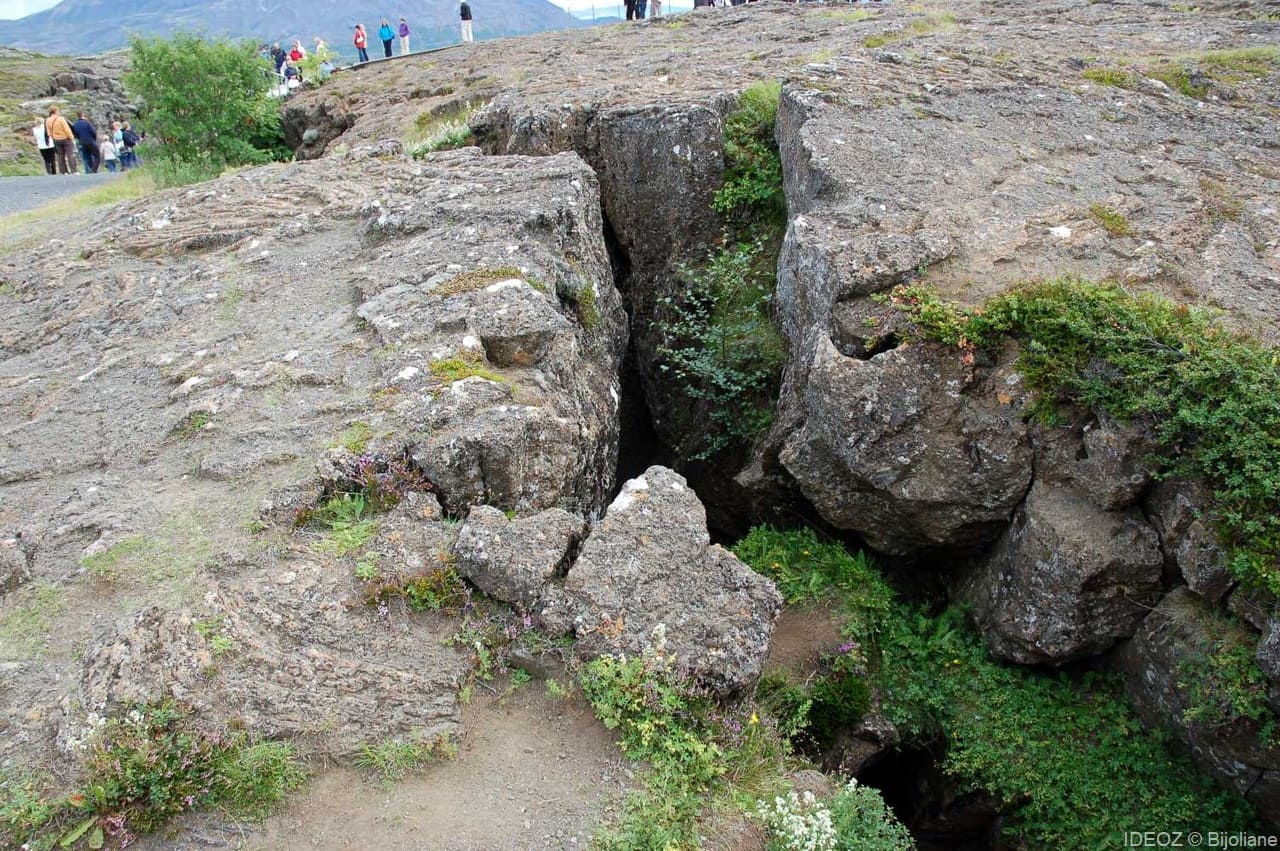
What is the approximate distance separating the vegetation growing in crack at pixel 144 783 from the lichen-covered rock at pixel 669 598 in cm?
176

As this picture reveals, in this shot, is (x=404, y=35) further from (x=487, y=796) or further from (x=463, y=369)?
(x=487, y=796)

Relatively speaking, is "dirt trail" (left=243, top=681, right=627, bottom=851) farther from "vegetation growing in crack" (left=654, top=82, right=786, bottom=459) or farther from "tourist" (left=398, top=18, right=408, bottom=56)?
"tourist" (left=398, top=18, right=408, bottom=56)

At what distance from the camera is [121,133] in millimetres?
25672

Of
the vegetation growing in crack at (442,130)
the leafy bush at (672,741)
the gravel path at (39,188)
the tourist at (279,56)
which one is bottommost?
the leafy bush at (672,741)

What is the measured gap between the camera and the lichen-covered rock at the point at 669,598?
5.17m

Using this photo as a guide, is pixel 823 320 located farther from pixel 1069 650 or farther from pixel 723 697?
pixel 723 697

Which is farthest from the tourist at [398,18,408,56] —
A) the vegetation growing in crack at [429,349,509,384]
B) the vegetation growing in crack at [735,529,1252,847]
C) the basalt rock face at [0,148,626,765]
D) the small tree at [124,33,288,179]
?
the vegetation growing in crack at [735,529,1252,847]

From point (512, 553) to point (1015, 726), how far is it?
4645 millimetres

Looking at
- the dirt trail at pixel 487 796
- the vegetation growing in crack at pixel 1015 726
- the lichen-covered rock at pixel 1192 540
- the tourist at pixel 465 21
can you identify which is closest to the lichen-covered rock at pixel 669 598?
the dirt trail at pixel 487 796

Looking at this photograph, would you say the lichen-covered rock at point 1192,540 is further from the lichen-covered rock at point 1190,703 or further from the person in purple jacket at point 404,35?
the person in purple jacket at point 404,35

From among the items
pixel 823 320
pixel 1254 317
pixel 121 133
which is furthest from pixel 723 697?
pixel 121 133

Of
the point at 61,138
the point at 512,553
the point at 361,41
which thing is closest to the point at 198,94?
the point at 61,138

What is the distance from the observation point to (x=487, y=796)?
4512 millimetres

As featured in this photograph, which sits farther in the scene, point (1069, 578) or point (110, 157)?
point (110, 157)
